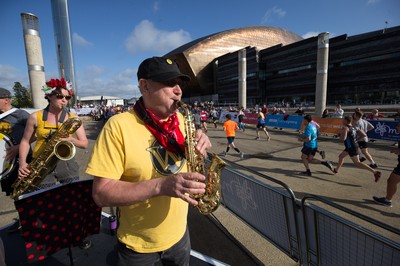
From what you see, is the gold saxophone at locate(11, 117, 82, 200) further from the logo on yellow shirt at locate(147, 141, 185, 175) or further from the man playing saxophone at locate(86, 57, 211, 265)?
the logo on yellow shirt at locate(147, 141, 185, 175)

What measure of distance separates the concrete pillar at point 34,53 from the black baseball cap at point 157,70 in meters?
21.2

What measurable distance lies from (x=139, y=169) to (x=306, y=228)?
2.33 m

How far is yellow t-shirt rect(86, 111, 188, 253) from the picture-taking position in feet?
4.64

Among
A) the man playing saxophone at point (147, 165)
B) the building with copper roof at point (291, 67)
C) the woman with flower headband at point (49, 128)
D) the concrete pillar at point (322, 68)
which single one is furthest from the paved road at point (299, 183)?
the building with copper roof at point (291, 67)

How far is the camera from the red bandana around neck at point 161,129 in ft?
5.23

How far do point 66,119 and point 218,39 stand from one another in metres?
83.2

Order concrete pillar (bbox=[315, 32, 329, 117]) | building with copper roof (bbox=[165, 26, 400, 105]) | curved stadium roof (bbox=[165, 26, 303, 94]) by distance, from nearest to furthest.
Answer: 1. concrete pillar (bbox=[315, 32, 329, 117])
2. building with copper roof (bbox=[165, 26, 400, 105])
3. curved stadium roof (bbox=[165, 26, 303, 94])

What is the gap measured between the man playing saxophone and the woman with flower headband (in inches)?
77.6

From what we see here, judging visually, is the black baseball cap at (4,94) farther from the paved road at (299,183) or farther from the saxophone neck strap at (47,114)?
the paved road at (299,183)

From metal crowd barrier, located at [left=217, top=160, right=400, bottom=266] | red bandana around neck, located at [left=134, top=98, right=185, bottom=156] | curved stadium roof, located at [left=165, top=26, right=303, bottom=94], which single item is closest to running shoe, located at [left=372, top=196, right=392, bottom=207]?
metal crowd barrier, located at [left=217, top=160, right=400, bottom=266]

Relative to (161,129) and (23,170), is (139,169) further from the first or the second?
(23,170)

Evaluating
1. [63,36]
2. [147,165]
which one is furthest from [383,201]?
[63,36]

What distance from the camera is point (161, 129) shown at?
1.63 m

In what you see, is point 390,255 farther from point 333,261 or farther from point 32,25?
point 32,25
